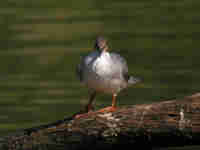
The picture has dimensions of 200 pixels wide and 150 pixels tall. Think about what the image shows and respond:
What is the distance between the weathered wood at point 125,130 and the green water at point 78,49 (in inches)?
116

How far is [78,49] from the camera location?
18266 millimetres

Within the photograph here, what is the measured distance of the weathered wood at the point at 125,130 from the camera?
955 cm

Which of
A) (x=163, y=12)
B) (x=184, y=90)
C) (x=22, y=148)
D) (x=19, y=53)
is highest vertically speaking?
(x=163, y=12)

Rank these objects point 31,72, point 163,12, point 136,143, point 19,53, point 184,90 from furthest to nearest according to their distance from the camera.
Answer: point 163,12
point 19,53
point 31,72
point 184,90
point 136,143

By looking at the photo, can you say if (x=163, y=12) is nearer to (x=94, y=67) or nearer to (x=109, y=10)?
(x=109, y=10)

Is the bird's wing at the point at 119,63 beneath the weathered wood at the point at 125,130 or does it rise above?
above

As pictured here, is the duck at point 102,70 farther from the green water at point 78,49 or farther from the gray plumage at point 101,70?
the green water at point 78,49

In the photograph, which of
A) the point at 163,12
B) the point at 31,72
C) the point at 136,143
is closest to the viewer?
the point at 136,143

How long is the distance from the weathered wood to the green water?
2.94 metres

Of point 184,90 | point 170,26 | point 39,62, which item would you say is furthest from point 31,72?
point 170,26

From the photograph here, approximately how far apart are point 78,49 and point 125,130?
341 inches

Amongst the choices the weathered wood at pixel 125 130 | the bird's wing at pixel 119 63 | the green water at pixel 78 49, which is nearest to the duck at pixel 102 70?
the bird's wing at pixel 119 63

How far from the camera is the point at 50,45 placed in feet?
62.4

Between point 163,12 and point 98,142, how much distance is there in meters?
12.9
